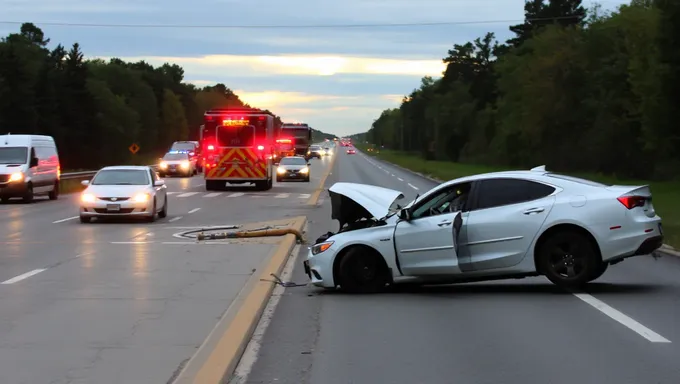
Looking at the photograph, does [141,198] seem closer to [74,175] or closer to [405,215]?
[405,215]

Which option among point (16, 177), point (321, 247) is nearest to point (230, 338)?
point (321, 247)

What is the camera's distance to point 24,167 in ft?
115

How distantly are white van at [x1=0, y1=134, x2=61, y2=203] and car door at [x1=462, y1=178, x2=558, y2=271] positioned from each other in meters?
25.8

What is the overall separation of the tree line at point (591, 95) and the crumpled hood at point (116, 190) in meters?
31.6

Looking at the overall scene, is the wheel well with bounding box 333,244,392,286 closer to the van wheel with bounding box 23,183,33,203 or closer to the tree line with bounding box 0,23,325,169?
the van wheel with bounding box 23,183,33,203

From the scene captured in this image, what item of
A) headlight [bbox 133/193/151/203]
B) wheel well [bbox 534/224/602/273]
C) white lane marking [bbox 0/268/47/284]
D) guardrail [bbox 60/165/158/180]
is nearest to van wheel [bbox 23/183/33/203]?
headlight [bbox 133/193/151/203]

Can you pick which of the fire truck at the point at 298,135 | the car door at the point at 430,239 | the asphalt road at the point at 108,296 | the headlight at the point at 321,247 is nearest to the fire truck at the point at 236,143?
the asphalt road at the point at 108,296

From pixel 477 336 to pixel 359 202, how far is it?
3.48 meters

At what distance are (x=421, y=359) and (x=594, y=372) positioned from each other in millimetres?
1462

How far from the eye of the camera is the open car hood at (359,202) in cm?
1264

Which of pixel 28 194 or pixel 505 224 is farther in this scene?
pixel 28 194

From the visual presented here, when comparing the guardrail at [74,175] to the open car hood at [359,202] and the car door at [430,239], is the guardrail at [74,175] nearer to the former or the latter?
the open car hood at [359,202]

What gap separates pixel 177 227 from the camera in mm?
24391

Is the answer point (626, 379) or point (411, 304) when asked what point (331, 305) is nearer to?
point (411, 304)
